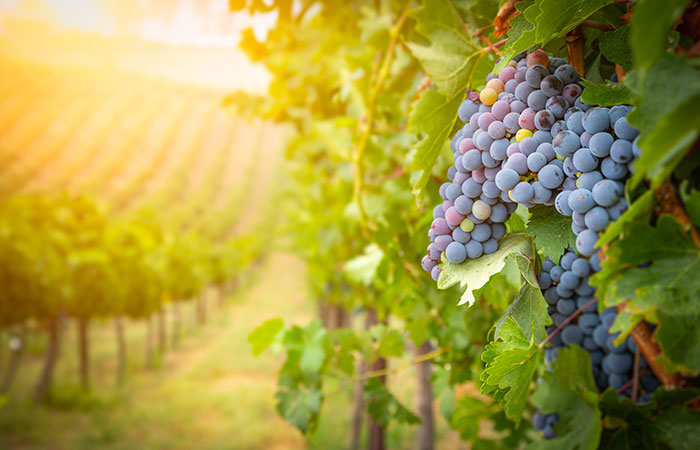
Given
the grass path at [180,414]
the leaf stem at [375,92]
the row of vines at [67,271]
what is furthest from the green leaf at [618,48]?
the row of vines at [67,271]

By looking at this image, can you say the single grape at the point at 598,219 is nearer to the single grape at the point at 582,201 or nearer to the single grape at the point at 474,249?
the single grape at the point at 582,201

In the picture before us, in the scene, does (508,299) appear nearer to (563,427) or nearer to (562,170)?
(563,427)

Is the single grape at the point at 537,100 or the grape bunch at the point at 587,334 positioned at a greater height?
the single grape at the point at 537,100

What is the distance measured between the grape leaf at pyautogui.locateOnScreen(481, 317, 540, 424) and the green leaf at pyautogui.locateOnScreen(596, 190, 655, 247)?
0.74 ft

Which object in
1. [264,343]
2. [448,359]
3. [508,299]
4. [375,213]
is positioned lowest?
[448,359]

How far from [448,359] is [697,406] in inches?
31.2

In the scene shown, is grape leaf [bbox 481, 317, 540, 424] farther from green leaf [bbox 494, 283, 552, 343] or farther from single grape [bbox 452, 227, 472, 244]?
single grape [bbox 452, 227, 472, 244]

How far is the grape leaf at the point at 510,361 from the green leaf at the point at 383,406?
33.9 inches

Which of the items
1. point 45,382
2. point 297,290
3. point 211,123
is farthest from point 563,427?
point 211,123

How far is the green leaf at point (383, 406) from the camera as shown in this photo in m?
1.51

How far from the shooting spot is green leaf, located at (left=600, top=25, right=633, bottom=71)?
2.11 feet

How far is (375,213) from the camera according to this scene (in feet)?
5.73

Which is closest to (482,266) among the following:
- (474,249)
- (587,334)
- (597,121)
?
(474,249)

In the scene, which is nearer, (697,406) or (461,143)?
(461,143)
